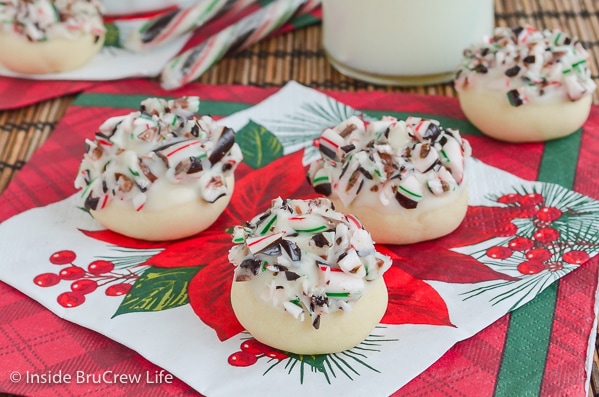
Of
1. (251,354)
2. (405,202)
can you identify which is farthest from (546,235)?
(251,354)

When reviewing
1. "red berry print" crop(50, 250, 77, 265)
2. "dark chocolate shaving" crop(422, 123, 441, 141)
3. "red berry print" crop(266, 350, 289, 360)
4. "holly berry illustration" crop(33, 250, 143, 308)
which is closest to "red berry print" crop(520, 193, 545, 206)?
"dark chocolate shaving" crop(422, 123, 441, 141)

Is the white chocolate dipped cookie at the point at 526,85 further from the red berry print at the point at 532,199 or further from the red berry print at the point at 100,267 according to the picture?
the red berry print at the point at 100,267

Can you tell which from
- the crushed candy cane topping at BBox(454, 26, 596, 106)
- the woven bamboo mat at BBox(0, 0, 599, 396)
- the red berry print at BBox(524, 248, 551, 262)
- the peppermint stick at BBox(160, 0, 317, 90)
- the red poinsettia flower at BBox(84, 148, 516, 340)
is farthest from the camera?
the peppermint stick at BBox(160, 0, 317, 90)

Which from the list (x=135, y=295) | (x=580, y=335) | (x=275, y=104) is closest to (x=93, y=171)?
(x=135, y=295)

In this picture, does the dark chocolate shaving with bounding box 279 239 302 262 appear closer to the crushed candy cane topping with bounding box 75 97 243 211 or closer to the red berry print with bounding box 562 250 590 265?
the crushed candy cane topping with bounding box 75 97 243 211

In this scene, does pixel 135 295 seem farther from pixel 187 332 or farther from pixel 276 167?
pixel 276 167

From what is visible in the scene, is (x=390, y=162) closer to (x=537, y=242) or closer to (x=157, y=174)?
(x=537, y=242)
